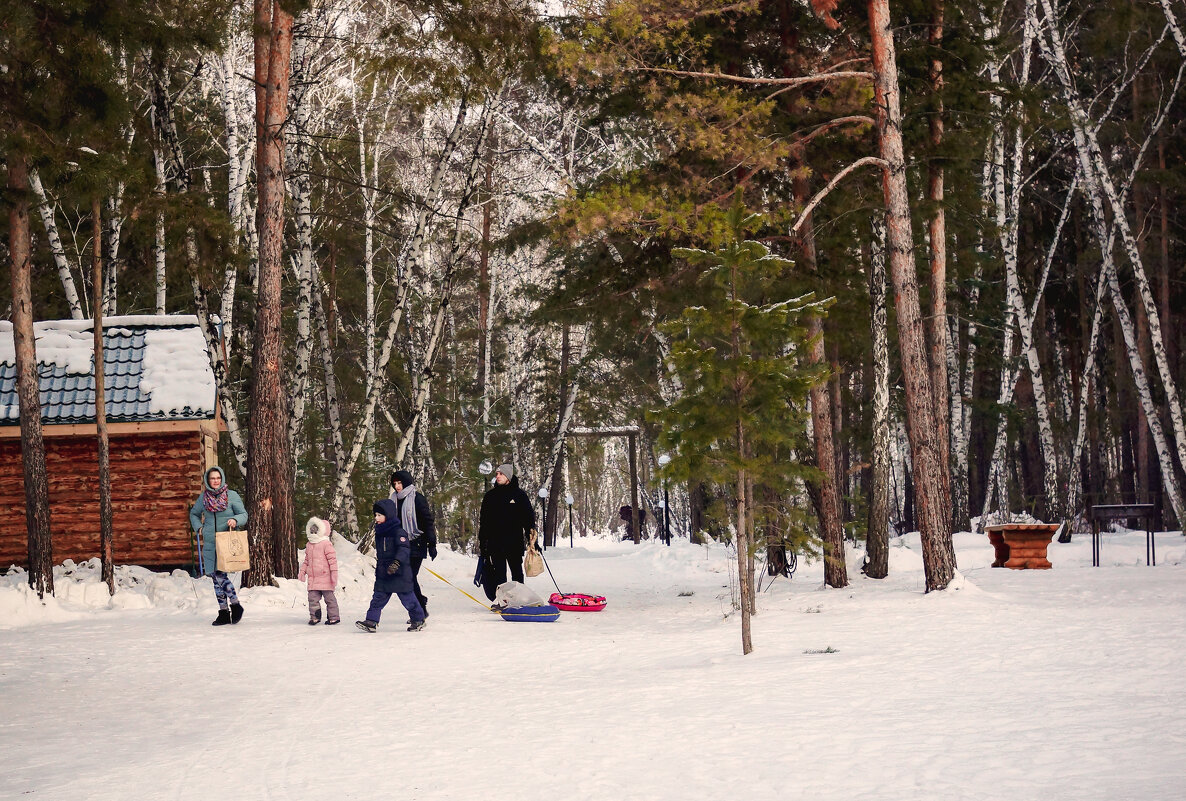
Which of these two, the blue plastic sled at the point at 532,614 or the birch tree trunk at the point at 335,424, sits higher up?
the birch tree trunk at the point at 335,424

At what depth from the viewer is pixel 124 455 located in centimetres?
1884

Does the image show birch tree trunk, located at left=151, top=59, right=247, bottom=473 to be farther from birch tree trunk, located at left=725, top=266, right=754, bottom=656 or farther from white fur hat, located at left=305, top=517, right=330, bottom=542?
birch tree trunk, located at left=725, top=266, right=754, bottom=656

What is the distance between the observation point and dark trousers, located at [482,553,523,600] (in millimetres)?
15242

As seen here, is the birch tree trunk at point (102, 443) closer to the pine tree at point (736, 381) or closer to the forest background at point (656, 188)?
the forest background at point (656, 188)

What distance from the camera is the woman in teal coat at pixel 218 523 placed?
13016 millimetres

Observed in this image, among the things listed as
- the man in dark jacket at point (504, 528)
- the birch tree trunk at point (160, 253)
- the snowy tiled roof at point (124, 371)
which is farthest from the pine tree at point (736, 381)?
the birch tree trunk at point (160, 253)

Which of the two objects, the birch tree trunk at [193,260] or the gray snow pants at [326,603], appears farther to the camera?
the birch tree trunk at [193,260]

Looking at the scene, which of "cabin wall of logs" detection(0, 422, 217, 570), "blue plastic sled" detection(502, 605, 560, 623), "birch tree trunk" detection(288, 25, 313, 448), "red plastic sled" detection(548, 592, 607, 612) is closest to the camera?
"blue plastic sled" detection(502, 605, 560, 623)

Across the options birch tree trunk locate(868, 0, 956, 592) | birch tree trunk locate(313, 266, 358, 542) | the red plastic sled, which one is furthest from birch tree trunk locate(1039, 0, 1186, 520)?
birch tree trunk locate(313, 266, 358, 542)

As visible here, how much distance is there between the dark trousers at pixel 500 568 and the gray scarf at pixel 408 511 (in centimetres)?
196

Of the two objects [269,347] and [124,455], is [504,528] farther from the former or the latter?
[124,455]

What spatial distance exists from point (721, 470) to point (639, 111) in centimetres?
779

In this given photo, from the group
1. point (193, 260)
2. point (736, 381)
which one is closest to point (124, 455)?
point (193, 260)

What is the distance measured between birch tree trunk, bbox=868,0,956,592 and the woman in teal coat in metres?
8.48
